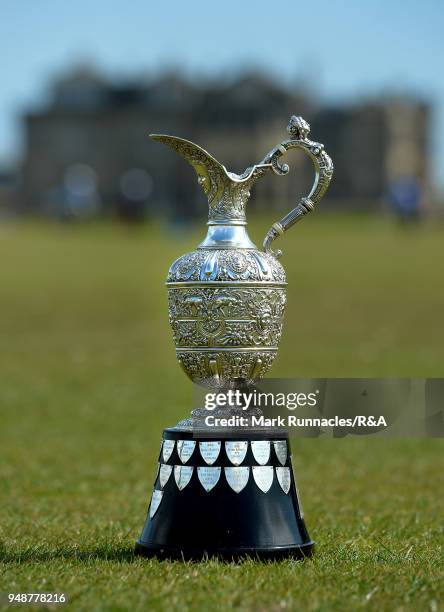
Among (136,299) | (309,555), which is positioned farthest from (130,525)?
(136,299)

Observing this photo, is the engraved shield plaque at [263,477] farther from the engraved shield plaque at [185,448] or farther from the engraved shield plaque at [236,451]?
the engraved shield plaque at [185,448]

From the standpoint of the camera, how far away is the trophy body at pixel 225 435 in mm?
6352

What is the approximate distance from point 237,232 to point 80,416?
8642mm

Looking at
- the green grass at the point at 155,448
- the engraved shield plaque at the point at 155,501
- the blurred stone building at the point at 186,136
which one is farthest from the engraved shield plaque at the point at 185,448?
the blurred stone building at the point at 186,136

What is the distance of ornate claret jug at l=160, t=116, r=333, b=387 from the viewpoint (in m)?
6.37

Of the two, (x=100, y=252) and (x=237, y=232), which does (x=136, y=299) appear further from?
(x=237, y=232)

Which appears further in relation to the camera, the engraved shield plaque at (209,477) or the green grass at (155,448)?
the engraved shield plaque at (209,477)

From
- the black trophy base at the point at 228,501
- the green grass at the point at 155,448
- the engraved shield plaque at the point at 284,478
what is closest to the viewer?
the green grass at the point at 155,448

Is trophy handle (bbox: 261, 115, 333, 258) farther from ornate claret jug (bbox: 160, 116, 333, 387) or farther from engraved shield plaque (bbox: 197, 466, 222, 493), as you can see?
engraved shield plaque (bbox: 197, 466, 222, 493)

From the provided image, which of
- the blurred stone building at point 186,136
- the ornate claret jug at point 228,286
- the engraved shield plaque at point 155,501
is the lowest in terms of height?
the engraved shield plaque at point 155,501

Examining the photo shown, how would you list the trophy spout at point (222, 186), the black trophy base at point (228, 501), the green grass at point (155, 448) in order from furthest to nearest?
the trophy spout at point (222, 186) → the black trophy base at point (228, 501) → the green grass at point (155, 448)

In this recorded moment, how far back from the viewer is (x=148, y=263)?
3972 centimetres

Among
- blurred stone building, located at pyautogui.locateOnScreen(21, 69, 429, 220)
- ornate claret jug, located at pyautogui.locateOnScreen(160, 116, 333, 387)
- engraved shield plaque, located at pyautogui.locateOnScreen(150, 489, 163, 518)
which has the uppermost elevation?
blurred stone building, located at pyautogui.locateOnScreen(21, 69, 429, 220)

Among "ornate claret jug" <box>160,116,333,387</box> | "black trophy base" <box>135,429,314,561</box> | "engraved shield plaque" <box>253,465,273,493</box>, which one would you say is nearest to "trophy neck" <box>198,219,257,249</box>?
"ornate claret jug" <box>160,116,333,387</box>
